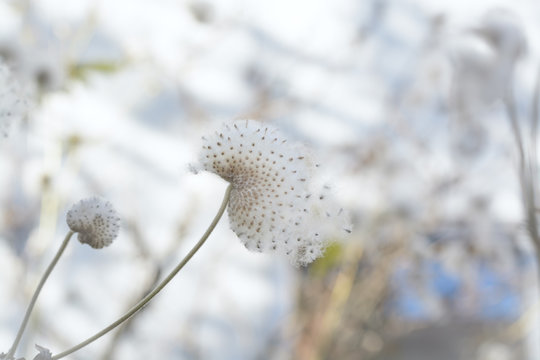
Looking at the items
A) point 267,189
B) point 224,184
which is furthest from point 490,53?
point 224,184

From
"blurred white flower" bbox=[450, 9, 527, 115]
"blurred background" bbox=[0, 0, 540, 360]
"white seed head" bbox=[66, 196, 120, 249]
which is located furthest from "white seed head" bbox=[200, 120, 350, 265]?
"blurred background" bbox=[0, 0, 540, 360]

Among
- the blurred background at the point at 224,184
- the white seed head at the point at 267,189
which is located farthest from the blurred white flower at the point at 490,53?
the blurred background at the point at 224,184

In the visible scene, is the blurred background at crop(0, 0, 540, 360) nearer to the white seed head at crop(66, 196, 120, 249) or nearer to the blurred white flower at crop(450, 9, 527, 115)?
the blurred white flower at crop(450, 9, 527, 115)

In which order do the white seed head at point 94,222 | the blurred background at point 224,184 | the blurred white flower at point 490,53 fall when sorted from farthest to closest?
the blurred background at point 224,184 → the blurred white flower at point 490,53 → the white seed head at point 94,222

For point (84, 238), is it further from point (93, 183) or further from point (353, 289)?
point (353, 289)

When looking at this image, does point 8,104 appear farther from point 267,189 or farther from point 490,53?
point 490,53

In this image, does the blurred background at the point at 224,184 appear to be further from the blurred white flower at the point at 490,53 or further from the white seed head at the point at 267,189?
the white seed head at the point at 267,189
